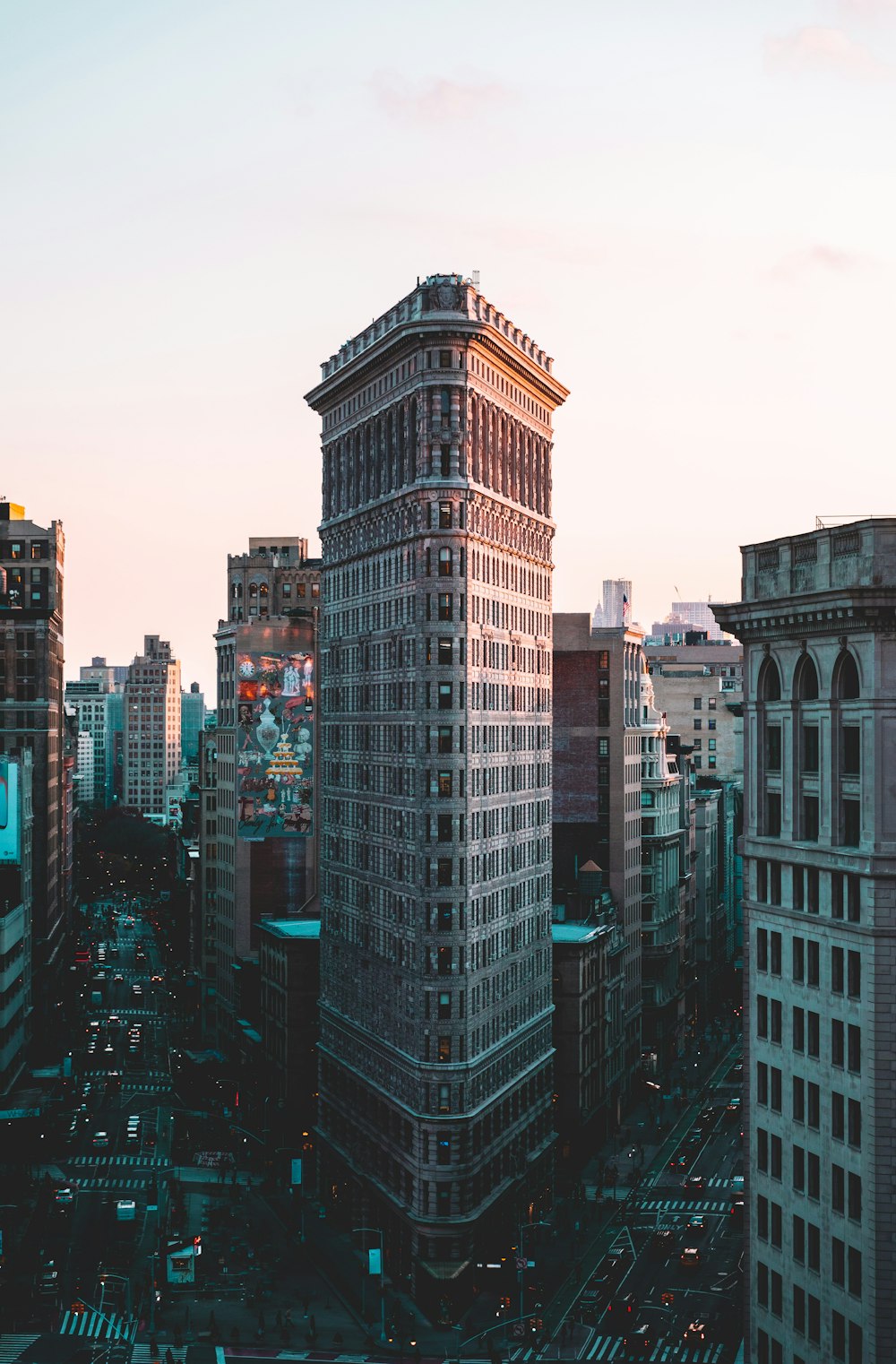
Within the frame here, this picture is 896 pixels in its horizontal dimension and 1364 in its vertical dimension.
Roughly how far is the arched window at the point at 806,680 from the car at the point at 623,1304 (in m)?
53.8

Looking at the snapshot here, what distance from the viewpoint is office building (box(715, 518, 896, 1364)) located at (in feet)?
244

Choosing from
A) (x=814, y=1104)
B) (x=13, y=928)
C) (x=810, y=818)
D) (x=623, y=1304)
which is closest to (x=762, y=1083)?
(x=814, y=1104)

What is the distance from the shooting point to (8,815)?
17100 cm

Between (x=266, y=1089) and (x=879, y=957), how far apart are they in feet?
347

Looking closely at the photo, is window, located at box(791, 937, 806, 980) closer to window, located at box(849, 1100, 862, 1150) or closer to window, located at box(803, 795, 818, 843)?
window, located at box(803, 795, 818, 843)

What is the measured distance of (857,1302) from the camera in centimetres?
7406

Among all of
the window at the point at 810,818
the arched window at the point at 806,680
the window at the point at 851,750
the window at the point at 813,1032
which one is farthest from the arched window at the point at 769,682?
the window at the point at 813,1032

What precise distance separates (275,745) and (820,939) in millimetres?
105454

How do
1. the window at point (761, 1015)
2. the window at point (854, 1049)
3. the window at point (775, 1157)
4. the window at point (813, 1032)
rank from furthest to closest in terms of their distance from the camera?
the window at point (761, 1015) < the window at point (775, 1157) < the window at point (813, 1032) < the window at point (854, 1049)

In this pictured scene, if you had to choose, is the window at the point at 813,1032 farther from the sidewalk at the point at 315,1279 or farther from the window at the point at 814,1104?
the sidewalk at the point at 315,1279

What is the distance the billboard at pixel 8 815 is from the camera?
17000 cm

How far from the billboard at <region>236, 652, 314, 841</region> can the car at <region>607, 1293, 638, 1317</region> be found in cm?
6974

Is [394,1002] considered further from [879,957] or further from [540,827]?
[879,957]

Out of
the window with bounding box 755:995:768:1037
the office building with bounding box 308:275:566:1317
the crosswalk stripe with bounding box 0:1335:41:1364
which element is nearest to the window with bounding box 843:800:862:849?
the window with bounding box 755:995:768:1037
